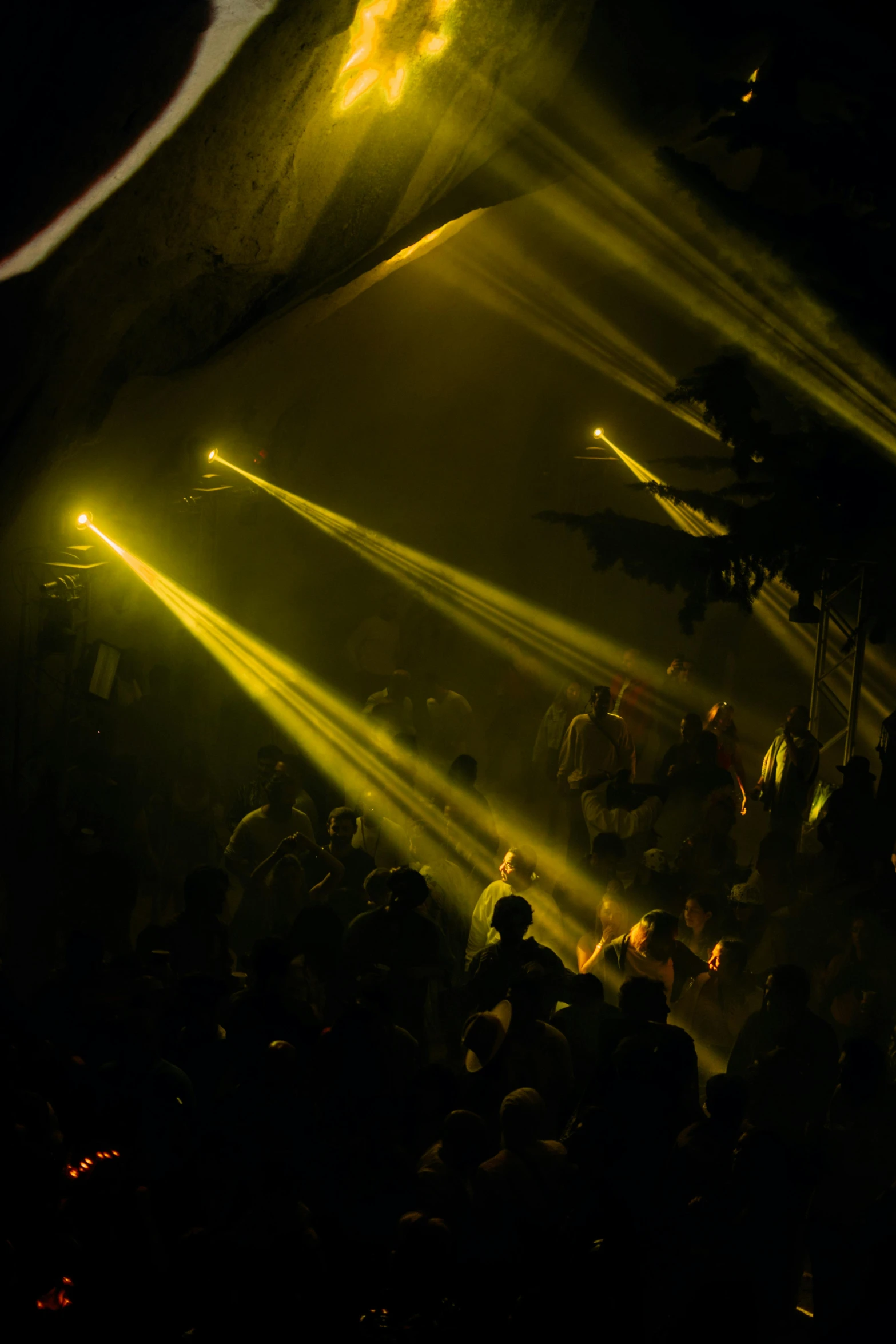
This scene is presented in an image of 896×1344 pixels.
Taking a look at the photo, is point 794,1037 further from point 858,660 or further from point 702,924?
point 858,660

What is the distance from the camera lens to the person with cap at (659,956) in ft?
16.3

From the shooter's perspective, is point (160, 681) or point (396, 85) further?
point (160, 681)

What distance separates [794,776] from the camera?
7.69 m

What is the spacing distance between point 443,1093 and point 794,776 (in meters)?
4.80

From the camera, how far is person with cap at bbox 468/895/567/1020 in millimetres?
4508

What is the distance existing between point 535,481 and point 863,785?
9095 millimetres

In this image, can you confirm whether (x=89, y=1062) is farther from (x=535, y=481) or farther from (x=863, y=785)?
(x=535, y=481)

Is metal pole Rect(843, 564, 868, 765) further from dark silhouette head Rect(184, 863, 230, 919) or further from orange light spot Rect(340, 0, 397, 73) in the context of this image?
orange light spot Rect(340, 0, 397, 73)

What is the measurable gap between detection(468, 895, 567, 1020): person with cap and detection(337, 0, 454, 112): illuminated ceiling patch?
194 inches

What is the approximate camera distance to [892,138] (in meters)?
5.11

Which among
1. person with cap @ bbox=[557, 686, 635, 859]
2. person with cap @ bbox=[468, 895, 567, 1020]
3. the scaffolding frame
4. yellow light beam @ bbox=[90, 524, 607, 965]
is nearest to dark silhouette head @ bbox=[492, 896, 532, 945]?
person with cap @ bbox=[468, 895, 567, 1020]

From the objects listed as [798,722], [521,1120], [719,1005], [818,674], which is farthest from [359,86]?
[521,1120]

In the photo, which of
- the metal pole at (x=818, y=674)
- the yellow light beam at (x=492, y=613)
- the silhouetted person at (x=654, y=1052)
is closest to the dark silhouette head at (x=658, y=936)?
the silhouetted person at (x=654, y=1052)

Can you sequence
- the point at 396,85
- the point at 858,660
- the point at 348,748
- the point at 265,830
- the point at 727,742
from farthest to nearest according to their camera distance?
the point at 348,748 < the point at 727,742 < the point at 858,660 < the point at 396,85 < the point at 265,830
